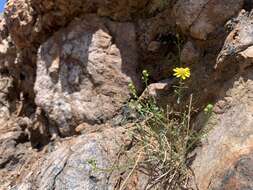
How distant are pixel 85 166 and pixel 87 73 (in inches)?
38.1

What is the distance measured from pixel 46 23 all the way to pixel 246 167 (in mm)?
2595

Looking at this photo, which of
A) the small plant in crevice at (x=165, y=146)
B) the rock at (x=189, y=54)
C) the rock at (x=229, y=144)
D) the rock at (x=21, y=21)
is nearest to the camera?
the rock at (x=229, y=144)

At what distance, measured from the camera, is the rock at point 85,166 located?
345 centimetres

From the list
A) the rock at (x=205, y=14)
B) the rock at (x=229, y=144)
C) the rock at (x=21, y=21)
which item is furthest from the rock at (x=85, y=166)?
the rock at (x=21, y=21)

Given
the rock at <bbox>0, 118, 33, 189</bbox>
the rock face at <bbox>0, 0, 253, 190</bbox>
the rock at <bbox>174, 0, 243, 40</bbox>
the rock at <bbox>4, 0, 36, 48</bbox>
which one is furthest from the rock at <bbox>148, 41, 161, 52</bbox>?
the rock at <bbox>0, 118, 33, 189</bbox>

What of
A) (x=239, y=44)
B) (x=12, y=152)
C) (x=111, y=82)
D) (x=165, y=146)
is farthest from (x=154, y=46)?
(x=12, y=152)

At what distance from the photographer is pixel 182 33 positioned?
3.84 metres

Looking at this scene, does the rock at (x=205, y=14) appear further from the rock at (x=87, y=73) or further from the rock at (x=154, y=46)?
the rock at (x=87, y=73)

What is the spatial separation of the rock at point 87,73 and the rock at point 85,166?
1.10 ft

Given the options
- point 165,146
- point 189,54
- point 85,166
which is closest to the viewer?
point 165,146

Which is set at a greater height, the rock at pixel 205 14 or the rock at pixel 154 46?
the rock at pixel 205 14

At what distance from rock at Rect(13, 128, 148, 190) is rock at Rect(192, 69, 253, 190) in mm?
487

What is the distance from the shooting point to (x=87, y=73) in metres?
4.23

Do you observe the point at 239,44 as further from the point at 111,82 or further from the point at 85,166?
the point at 85,166
